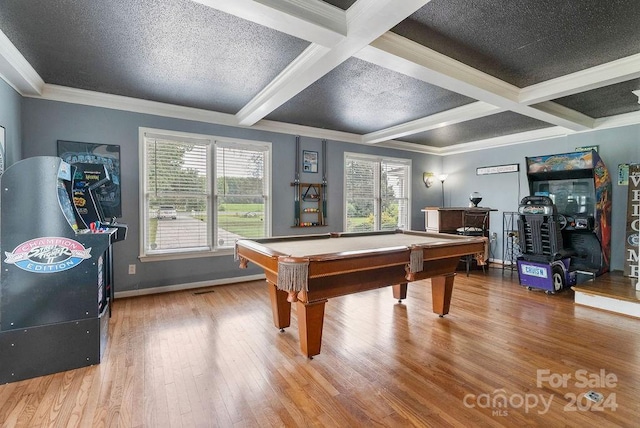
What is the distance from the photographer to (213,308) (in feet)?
11.4

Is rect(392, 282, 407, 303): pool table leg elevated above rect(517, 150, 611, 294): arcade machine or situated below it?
below

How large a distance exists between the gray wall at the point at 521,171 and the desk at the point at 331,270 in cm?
313

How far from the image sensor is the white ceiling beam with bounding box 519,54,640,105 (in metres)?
2.62

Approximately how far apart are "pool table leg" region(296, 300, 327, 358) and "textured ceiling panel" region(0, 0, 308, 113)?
6.91 feet

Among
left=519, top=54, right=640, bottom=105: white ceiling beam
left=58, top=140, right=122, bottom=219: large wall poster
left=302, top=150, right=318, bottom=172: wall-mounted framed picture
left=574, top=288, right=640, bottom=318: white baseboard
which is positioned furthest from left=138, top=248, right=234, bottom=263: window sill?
left=574, top=288, right=640, bottom=318: white baseboard

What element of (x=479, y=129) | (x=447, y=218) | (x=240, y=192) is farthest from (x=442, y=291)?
(x=479, y=129)

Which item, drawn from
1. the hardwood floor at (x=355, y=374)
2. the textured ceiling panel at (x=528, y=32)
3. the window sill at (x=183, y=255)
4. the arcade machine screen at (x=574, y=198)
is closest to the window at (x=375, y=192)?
the window sill at (x=183, y=255)

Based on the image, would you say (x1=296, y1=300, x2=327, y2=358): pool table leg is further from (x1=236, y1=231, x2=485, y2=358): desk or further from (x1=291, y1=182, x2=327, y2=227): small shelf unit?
(x1=291, y1=182, x2=327, y2=227): small shelf unit

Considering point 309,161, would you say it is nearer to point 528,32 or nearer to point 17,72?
point 528,32

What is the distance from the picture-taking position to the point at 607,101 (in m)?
3.80

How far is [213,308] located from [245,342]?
1.04m

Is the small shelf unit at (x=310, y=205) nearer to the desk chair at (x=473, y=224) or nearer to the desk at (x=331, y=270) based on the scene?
the desk at (x=331, y=270)

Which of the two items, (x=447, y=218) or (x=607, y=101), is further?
(x=447, y=218)

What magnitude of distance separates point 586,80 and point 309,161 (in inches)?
142
